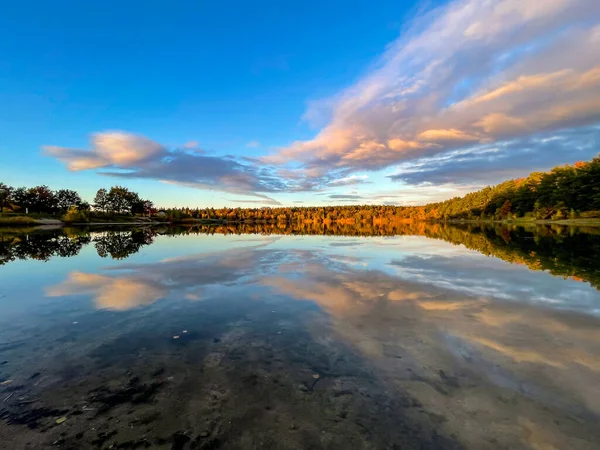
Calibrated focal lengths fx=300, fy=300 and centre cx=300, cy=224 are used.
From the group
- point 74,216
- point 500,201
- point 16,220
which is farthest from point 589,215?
point 16,220

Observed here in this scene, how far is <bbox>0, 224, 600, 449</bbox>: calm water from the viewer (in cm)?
446

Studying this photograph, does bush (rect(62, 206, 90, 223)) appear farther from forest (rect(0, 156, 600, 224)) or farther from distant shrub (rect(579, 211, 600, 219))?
distant shrub (rect(579, 211, 600, 219))

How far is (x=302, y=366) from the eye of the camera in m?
6.50

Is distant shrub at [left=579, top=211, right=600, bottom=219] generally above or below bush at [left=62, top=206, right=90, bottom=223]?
below

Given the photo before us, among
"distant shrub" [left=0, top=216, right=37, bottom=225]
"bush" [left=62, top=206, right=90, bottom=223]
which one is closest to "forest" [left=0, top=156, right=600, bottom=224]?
"bush" [left=62, top=206, right=90, bottom=223]

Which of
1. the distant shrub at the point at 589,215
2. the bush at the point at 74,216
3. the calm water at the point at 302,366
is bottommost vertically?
the calm water at the point at 302,366

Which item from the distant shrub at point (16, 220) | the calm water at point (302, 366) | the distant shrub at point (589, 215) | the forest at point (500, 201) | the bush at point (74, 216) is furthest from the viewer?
the bush at point (74, 216)

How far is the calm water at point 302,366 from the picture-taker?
14.6ft

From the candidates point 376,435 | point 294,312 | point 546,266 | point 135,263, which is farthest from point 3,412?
point 546,266

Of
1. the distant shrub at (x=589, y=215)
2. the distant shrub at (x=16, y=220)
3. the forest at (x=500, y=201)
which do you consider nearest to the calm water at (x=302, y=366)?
the distant shrub at (x=589, y=215)

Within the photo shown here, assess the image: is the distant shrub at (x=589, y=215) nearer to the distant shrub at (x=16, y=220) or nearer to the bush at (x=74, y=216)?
the bush at (x=74, y=216)

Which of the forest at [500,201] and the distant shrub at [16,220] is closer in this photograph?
the forest at [500,201]

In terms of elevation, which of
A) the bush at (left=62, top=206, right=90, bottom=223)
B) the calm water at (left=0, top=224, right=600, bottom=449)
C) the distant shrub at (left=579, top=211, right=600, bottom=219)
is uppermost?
the bush at (left=62, top=206, right=90, bottom=223)

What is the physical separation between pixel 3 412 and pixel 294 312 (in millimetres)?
7149
